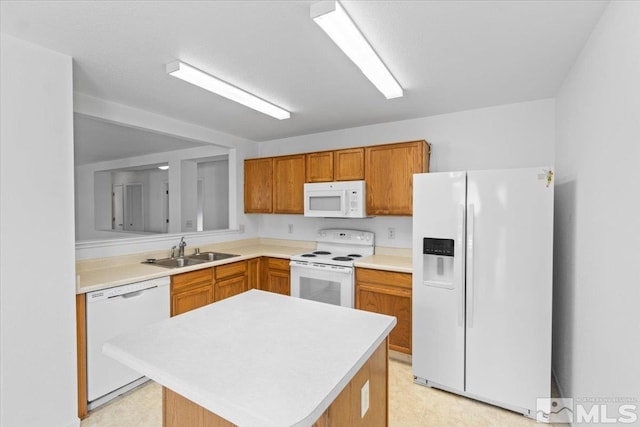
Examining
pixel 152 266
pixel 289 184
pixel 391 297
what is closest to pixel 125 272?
pixel 152 266

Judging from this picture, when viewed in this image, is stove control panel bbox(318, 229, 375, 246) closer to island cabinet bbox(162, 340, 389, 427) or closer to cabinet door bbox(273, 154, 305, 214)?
cabinet door bbox(273, 154, 305, 214)

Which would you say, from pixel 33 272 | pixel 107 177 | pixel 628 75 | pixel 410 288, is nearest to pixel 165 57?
pixel 33 272

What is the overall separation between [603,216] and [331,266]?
213 centimetres

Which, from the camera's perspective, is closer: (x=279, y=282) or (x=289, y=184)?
(x=279, y=282)

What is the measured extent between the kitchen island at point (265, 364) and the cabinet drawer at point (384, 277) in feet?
4.41

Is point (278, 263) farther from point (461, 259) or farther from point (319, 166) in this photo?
point (461, 259)

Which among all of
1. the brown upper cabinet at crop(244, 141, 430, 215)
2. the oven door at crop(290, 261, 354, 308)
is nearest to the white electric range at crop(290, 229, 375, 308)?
the oven door at crop(290, 261, 354, 308)

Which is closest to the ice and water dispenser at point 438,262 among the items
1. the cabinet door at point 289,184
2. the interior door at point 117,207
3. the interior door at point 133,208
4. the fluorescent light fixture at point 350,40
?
the fluorescent light fixture at point 350,40

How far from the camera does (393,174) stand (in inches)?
123

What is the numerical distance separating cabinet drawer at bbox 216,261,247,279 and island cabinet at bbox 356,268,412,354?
1.32 metres

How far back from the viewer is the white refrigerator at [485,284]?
2.05 meters

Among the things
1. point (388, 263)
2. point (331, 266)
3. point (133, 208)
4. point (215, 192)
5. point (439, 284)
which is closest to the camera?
point (439, 284)

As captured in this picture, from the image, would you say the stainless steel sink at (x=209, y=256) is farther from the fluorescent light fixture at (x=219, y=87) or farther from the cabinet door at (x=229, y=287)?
the fluorescent light fixture at (x=219, y=87)

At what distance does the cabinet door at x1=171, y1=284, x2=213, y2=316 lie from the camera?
8.85 feet
